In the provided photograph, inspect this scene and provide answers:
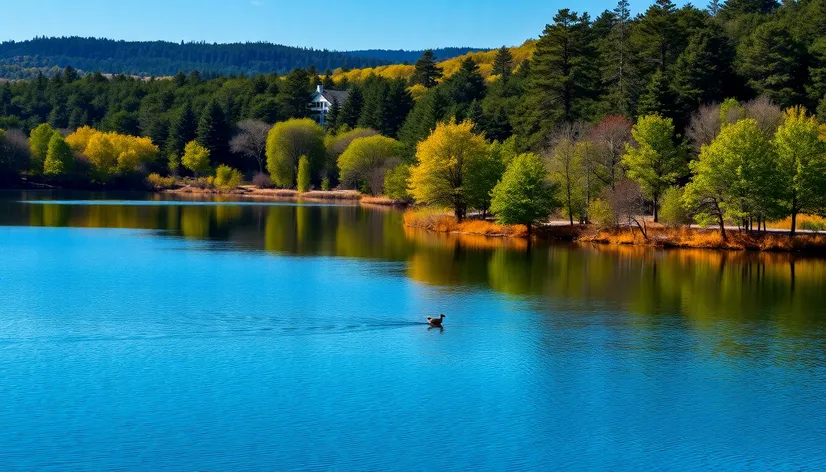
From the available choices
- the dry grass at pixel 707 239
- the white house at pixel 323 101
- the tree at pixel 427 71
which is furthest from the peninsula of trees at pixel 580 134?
the tree at pixel 427 71

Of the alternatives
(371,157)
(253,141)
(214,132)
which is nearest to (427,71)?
(253,141)

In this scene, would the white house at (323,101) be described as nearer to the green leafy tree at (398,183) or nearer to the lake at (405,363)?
the green leafy tree at (398,183)

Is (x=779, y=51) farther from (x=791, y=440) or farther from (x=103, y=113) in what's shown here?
(x=103, y=113)

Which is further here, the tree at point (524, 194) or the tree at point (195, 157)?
the tree at point (195, 157)

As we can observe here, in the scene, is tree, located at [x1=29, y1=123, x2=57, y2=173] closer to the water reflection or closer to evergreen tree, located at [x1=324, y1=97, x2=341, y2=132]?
evergreen tree, located at [x1=324, y1=97, x2=341, y2=132]

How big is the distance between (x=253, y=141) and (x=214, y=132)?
281 inches

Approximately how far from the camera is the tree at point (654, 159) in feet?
218

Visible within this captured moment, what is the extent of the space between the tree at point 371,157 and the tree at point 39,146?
52369 millimetres

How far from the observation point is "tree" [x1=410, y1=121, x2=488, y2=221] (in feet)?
238

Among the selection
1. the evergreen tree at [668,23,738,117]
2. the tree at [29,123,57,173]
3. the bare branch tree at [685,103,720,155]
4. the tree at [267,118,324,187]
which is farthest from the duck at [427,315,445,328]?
the tree at [29,123,57,173]

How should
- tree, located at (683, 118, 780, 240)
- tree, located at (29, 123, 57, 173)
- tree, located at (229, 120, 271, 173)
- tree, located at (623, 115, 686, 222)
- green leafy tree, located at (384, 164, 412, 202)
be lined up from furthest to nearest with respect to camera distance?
tree, located at (29, 123, 57, 173) < tree, located at (229, 120, 271, 173) < green leafy tree, located at (384, 164, 412, 202) < tree, located at (623, 115, 686, 222) < tree, located at (683, 118, 780, 240)

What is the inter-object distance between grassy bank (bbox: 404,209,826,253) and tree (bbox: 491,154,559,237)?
2058 millimetres

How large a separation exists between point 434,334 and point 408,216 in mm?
49490

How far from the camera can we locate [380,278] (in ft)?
149
